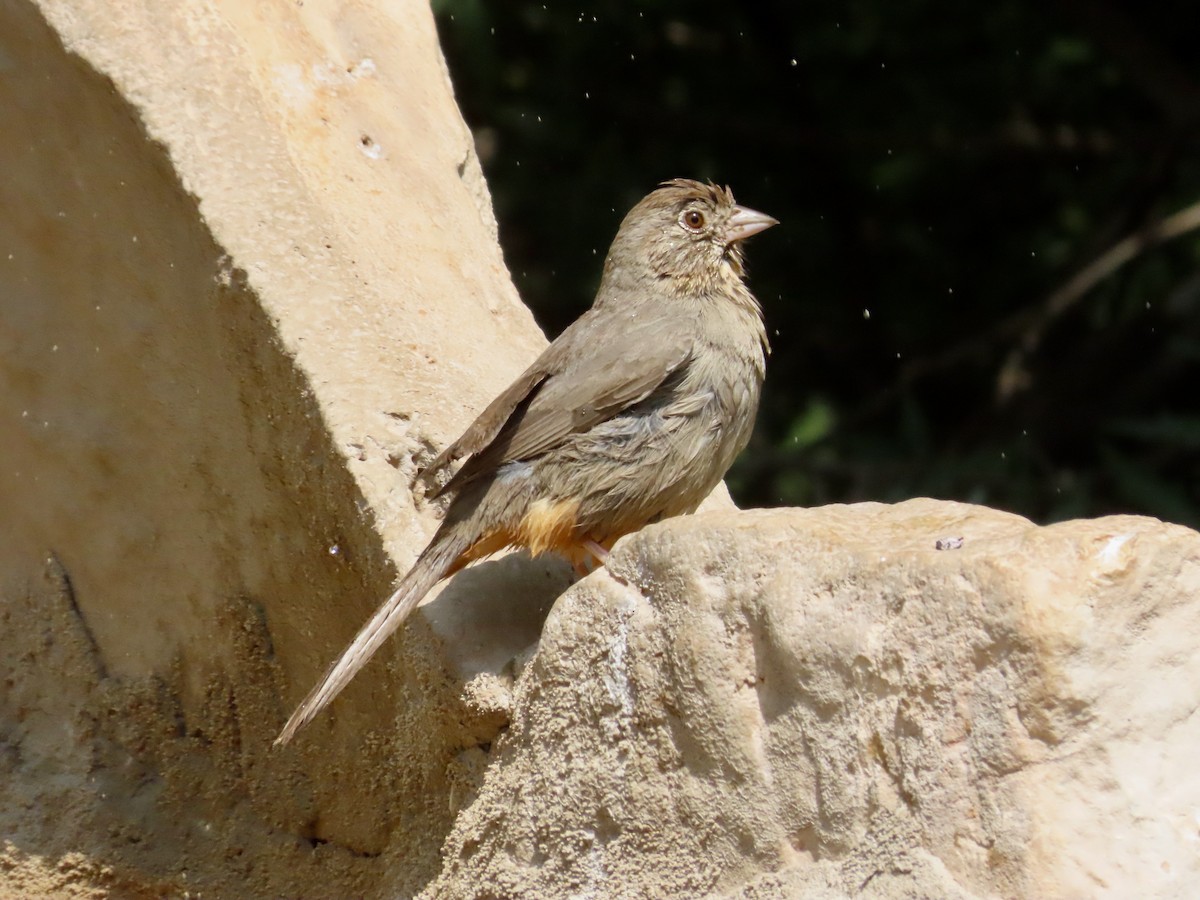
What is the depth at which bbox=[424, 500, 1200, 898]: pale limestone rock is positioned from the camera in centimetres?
257

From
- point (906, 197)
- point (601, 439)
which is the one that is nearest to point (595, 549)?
point (601, 439)

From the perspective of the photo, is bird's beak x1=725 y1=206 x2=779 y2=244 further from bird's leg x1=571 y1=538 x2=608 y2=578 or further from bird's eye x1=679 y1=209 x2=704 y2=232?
bird's leg x1=571 y1=538 x2=608 y2=578

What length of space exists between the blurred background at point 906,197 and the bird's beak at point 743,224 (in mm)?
2451

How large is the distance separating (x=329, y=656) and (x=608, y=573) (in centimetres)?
118

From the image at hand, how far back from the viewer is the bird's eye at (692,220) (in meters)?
5.25

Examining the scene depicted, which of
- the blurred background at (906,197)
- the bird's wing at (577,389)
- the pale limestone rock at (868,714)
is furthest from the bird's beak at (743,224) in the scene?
the blurred background at (906,197)

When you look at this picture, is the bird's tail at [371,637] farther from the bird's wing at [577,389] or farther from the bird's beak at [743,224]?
the bird's beak at [743,224]

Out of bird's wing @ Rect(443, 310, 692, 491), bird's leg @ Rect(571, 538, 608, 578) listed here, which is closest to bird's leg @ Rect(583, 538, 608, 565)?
bird's leg @ Rect(571, 538, 608, 578)

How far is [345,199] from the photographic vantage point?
14.7 feet

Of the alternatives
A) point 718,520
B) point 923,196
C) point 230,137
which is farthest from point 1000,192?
point 718,520

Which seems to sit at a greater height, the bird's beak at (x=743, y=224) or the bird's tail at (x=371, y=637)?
the bird's beak at (x=743, y=224)

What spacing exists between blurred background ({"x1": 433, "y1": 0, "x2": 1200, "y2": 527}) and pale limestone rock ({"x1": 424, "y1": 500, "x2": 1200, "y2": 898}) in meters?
4.31

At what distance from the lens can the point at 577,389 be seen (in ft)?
14.5

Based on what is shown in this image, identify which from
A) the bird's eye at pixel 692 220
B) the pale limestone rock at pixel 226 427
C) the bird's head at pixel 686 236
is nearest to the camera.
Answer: the pale limestone rock at pixel 226 427
